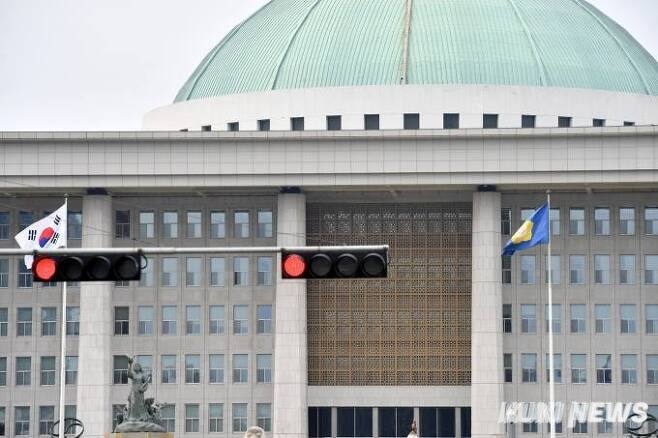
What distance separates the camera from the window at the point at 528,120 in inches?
3575

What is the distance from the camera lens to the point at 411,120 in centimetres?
9050

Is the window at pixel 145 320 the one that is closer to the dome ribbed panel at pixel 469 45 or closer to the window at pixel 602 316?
the dome ribbed panel at pixel 469 45

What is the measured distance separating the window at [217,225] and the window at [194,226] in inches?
25.1

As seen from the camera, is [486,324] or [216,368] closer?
[486,324]

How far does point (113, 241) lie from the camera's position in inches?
3501

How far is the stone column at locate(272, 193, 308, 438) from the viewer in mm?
85875

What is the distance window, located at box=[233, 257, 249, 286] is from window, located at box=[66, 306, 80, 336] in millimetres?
8039

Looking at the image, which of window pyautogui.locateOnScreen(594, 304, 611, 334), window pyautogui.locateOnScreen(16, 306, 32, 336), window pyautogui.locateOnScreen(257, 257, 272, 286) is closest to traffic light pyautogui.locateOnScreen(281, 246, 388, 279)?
window pyautogui.locateOnScreen(594, 304, 611, 334)

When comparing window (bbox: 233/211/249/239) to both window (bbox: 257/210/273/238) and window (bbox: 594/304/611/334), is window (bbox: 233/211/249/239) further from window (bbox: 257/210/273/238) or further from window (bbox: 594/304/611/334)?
window (bbox: 594/304/611/334)

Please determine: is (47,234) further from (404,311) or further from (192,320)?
(404,311)

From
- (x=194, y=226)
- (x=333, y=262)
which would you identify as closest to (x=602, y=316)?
(x=194, y=226)

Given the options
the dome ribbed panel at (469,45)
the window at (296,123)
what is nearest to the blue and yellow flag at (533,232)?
the dome ribbed panel at (469,45)

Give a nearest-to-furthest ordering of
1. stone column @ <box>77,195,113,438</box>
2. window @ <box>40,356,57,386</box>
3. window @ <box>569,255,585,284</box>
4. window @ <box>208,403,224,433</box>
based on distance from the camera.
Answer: stone column @ <box>77,195,113,438</box>
window @ <box>569,255,585,284</box>
window @ <box>208,403,224,433</box>
window @ <box>40,356,57,386</box>

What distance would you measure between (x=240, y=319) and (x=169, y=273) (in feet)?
13.8
